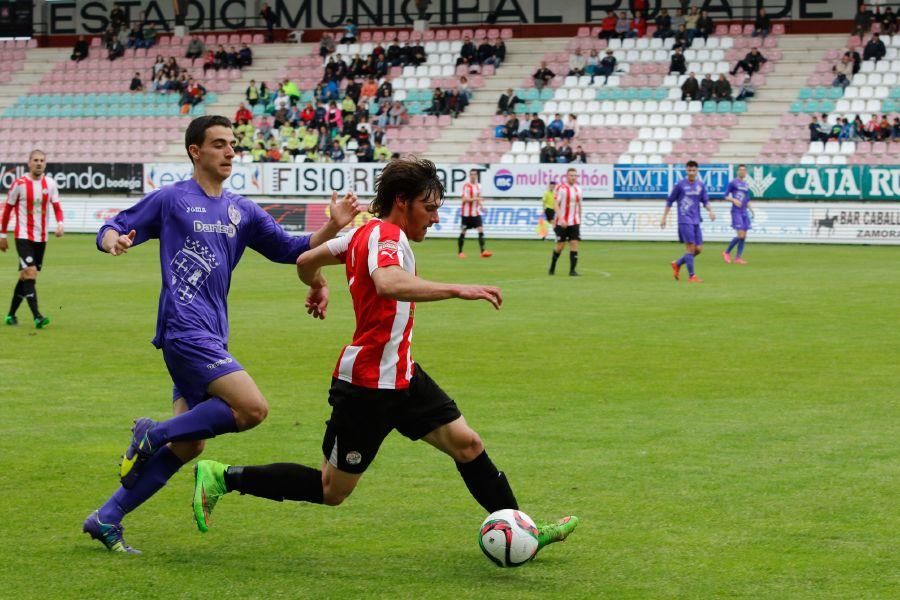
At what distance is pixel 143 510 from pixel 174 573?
131 cm

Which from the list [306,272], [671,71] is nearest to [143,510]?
[306,272]

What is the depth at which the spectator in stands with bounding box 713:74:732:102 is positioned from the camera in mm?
43781

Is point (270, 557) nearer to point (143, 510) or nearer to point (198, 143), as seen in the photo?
point (143, 510)

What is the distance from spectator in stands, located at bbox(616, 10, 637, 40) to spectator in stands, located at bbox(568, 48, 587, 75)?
1.55 metres

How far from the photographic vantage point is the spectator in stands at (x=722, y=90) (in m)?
43.8

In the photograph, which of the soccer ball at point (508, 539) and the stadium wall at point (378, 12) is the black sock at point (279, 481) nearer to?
the soccer ball at point (508, 539)

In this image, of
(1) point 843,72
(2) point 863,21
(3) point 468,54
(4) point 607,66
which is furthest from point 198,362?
(3) point 468,54

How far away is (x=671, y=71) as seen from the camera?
45.9m

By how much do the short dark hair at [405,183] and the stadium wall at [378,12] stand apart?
44.2 m

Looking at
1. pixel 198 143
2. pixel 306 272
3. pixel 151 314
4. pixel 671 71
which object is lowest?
pixel 151 314

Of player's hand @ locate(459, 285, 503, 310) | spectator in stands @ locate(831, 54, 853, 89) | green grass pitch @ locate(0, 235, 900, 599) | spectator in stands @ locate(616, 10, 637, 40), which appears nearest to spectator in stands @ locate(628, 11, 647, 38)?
spectator in stands @ locate(616, 10, 637, 40)

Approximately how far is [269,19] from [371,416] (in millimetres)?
49951

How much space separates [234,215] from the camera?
6664mm

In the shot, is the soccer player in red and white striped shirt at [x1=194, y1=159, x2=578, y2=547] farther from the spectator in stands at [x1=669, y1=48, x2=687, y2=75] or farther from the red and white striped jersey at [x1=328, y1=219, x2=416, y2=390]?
the spectator in stands at [x1=669, y1=48, x2=687, y2=75]
